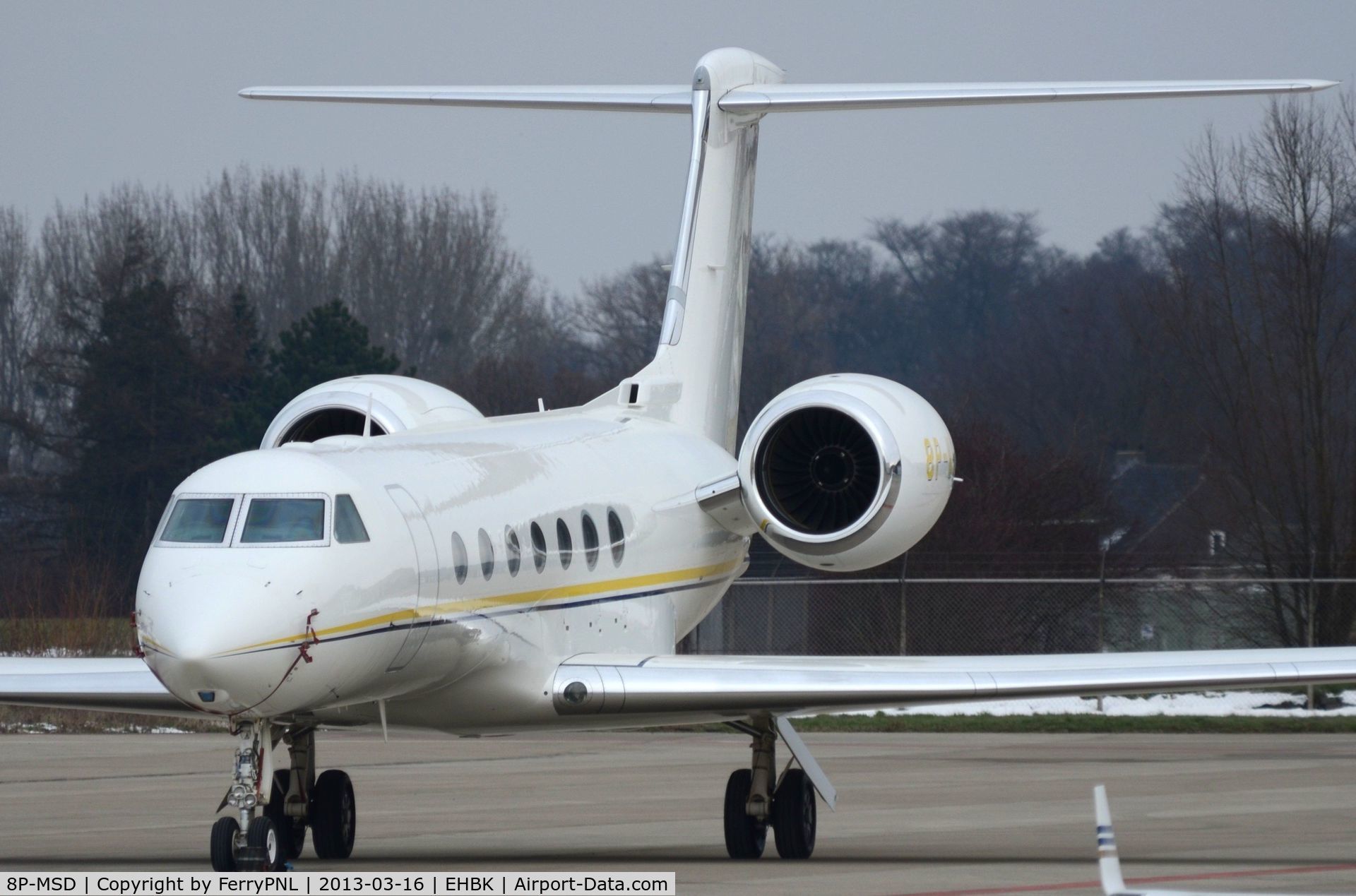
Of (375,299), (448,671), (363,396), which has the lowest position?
(448,671)

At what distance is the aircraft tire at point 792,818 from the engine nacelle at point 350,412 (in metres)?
3.76

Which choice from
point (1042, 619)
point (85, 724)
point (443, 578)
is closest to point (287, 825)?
point (443, 578)

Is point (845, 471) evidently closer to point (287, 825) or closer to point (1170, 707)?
point (287, 825)

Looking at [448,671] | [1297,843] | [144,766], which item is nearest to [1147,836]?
[1297,843]

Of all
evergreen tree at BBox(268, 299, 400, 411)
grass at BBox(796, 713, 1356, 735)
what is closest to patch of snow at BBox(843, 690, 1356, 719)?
grass at BBox(796, 713, 1356, 735)

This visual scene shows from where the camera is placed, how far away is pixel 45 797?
62.4 ft

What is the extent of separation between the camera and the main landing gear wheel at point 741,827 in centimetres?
1426

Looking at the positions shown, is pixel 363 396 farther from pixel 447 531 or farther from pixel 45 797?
pixel 45 797

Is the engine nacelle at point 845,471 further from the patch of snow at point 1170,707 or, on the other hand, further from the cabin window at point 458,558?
the patch of snow at point 1170,707

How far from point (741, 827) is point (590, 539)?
226 cm

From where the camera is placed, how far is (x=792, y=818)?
1428 cm

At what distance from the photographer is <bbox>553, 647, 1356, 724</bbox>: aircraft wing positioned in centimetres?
1255

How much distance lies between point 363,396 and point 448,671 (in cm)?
405

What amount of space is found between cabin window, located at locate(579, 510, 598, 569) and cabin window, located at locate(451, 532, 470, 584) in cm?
190
